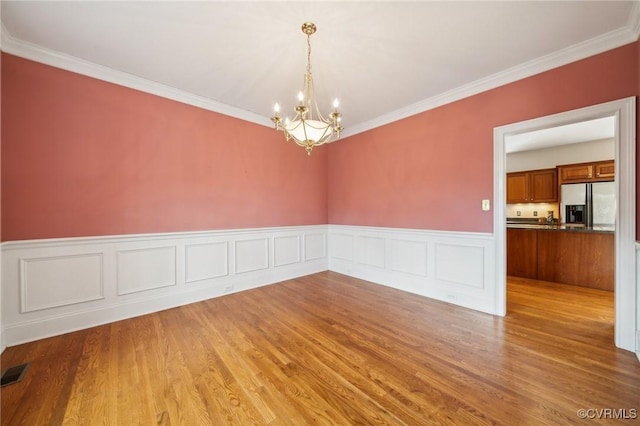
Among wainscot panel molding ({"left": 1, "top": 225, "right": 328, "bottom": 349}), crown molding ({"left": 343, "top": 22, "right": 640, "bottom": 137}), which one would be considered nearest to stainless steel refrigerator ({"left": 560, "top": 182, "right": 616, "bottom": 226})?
crown molding ({"left": 343, "top": 22, "right": 640, "bottom": 137})

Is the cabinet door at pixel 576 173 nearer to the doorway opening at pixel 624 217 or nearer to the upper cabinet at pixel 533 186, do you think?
the upper cabinet at pixel 533 186

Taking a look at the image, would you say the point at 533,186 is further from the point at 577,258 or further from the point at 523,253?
the point at 577,258

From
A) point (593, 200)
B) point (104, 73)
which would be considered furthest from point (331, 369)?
point (593, 200)

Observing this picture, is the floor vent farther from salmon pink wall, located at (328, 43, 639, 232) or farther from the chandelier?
salmon pink wall, located at (328, 43, 639, 232)

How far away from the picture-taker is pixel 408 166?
12.7 feet

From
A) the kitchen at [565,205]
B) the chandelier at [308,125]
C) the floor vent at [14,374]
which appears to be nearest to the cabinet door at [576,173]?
the kitchen at [565,205]

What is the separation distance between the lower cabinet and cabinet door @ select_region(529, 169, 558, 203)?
8.54 feet

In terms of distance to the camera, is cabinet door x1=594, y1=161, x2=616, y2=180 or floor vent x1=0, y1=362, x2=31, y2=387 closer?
floor vent x1=0, y1=362, x2=31, y2=387

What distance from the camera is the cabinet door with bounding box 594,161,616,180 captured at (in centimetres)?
526

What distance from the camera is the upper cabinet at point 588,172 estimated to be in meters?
5.29

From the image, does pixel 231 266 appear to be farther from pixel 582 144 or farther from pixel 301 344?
pixel 582 144

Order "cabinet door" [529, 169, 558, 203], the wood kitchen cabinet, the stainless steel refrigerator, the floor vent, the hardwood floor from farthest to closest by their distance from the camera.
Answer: "cabinet door" [529, 169, 558, 203]
the stainless steel refrigerator
the wood kitchen cabinet
the floor vent
the hardwood floor

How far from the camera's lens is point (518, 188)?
664 centimetres

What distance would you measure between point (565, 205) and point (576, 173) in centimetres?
77
